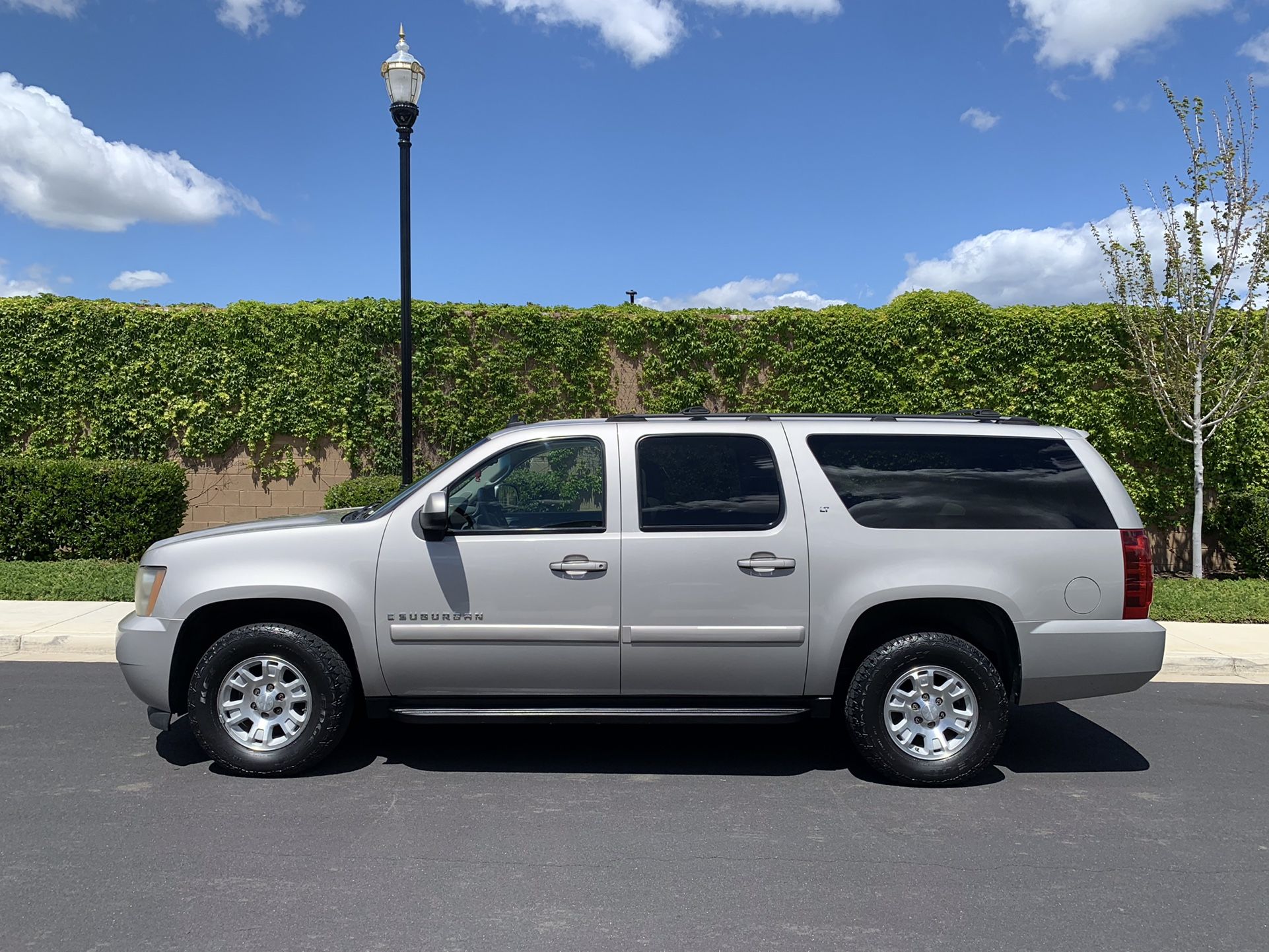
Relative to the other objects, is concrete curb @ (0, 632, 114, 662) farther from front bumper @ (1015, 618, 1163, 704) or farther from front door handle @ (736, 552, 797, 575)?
front bumper @ (1015, 618, 1163, 704)

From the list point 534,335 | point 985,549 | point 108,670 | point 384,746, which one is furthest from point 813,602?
point 534,335

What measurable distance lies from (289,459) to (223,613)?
8080 millimetres

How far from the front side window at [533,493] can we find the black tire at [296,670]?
3.13 feet

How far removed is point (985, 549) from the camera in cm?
499

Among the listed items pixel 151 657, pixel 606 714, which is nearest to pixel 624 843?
pixel 606 714

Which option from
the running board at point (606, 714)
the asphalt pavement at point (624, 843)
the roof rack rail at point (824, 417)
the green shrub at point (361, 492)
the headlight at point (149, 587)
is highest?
the roof rack rail at point (824, 417)

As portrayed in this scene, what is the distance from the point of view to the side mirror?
15.9ft

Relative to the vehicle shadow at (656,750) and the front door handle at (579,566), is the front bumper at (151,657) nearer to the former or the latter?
the vehicle shadow at (656,750)

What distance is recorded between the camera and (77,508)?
1137cm

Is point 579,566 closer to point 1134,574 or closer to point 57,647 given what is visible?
point 1134,574

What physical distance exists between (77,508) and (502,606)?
861 centimetres

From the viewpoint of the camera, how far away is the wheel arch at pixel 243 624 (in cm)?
511

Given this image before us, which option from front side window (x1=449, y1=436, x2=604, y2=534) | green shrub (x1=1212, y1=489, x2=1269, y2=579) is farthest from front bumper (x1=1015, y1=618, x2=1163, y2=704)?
green shrub (x1=1212, y1=489, x2=1269, y2=579)

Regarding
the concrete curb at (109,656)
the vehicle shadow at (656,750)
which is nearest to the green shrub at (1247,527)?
the concrete curb at (109,656)
